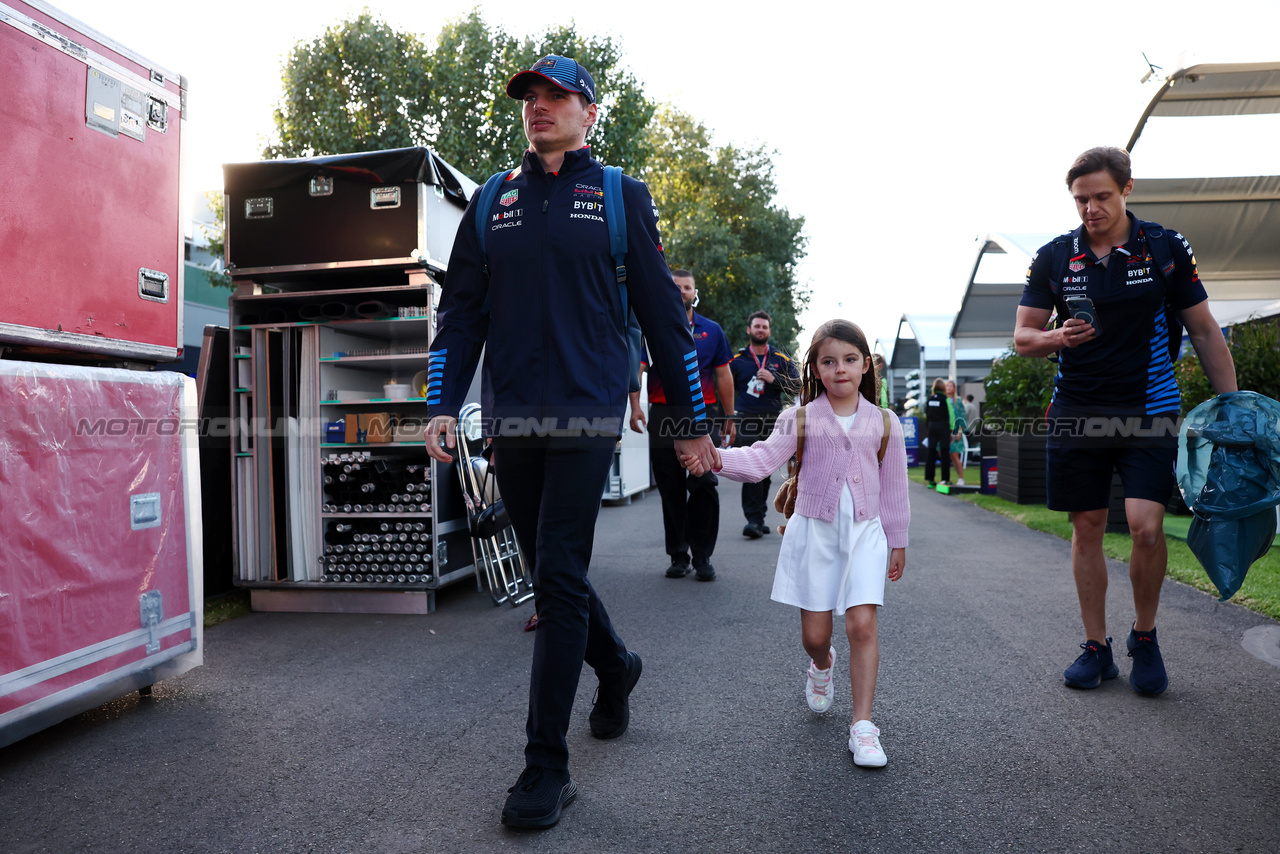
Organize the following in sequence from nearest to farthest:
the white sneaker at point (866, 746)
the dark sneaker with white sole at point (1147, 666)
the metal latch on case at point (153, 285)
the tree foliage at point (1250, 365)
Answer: the white sneaker at point (866, 746) → the dark sneaker with white sole at point (1147, 666) → the metal latch on case at point (153, 285) → the tree foliage at point (1250, 365)

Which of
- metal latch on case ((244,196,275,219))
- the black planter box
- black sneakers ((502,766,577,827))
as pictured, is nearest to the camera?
black sneakers ((502,766,577,827))

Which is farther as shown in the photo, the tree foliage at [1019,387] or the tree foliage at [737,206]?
the tree foliage at [737,206]

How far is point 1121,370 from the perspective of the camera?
11.1 ft

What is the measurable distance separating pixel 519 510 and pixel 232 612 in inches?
148

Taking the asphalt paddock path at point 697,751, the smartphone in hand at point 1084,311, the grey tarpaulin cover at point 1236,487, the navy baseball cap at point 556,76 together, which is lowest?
the asphalt paddock path at point 697,751

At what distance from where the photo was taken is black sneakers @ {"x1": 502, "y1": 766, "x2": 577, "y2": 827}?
2285 mm

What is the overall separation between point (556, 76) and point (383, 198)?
318 centimetres

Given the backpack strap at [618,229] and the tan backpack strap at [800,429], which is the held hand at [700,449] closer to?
the backpack strap at [618,229]

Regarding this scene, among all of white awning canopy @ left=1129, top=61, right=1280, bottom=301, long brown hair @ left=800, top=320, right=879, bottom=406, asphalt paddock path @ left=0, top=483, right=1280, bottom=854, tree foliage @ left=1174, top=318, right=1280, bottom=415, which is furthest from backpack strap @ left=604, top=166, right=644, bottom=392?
white awning canopy @ left=1129, top=61, right=1280, bottom=301

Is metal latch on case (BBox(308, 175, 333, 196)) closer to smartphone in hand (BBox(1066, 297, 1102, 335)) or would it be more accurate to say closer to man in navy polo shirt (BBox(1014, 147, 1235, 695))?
man in navy polo shirt (BBox(1014, 147, 1235, 695))

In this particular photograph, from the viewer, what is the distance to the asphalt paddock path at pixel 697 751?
2.29 metres

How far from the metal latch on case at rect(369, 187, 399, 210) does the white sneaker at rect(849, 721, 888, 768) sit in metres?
4.24

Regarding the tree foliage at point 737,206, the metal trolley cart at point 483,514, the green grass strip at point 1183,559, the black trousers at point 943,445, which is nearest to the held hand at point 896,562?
the green grass strip at point 1183,559

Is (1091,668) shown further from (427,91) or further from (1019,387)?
(427,91)
